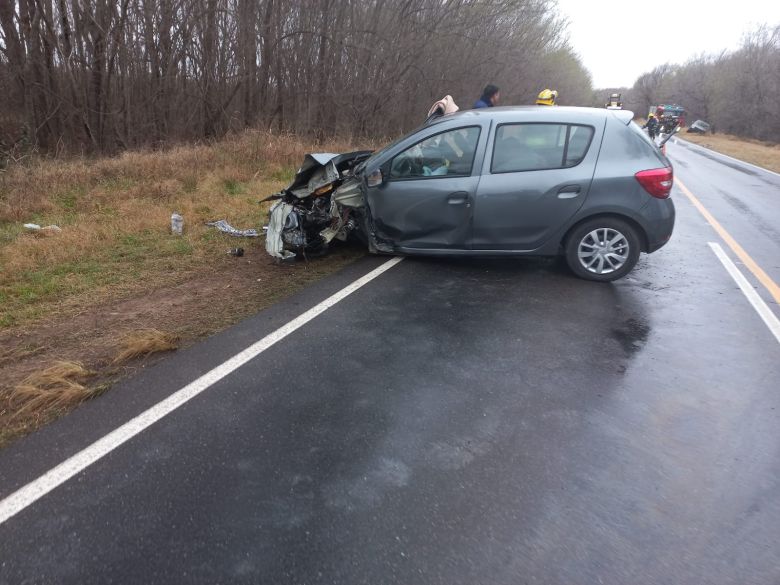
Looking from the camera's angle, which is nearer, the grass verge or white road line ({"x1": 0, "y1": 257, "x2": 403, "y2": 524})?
white road line ({"x1": 0, "y1": 257, "x2": 403, "y2": 524})

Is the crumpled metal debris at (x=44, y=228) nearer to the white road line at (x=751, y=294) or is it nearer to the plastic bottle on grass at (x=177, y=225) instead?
the plastic bottle on grass at (x=177, y=225)

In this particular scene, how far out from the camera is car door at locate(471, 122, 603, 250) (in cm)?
532

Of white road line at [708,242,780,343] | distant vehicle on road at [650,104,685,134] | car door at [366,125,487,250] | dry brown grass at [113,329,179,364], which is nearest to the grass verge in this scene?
dry brown grass at [113,329,179,364]

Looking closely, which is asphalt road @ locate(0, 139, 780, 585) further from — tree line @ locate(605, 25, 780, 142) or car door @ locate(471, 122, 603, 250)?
tree line @ locate(605, 25, 780, 142)

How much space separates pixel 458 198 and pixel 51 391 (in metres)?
3.88

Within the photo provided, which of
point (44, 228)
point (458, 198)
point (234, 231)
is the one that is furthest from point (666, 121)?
point (44, 228)

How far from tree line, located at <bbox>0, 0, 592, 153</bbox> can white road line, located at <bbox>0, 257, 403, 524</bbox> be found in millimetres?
12268

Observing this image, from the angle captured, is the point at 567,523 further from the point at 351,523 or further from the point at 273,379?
the point at 273,379

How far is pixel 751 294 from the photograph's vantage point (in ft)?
17.5

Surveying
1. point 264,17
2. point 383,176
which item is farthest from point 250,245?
point 264,17

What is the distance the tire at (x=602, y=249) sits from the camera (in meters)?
5.39

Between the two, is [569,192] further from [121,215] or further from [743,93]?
[743,93]

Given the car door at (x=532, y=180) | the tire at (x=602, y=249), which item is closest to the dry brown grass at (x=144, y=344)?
the car door at (x=532, y=180)

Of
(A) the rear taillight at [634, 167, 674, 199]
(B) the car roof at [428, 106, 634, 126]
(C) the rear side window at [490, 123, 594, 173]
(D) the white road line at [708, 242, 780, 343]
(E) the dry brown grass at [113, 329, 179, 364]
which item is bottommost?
(E) the dry brown grass at [113, 329, 179, 364]
